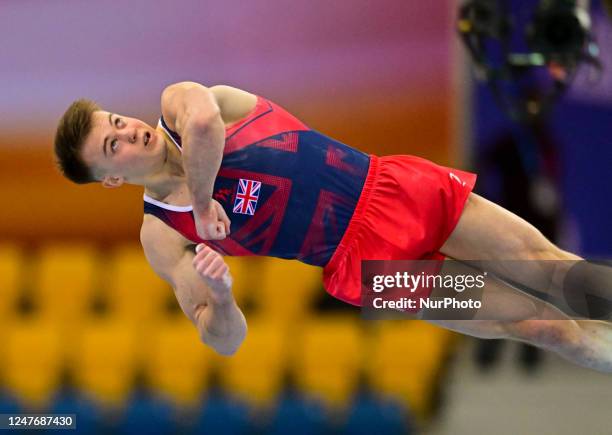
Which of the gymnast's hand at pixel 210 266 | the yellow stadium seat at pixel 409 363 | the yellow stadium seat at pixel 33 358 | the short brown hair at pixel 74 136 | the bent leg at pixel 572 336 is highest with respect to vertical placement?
the short brown hair at pixel 74 136

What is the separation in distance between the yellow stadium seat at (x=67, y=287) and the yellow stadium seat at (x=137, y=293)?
227 mm

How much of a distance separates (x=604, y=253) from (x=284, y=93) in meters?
3.53

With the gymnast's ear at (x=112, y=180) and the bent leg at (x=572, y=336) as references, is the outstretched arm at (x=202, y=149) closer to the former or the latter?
the gymnast's ear at (x=112, y=180)

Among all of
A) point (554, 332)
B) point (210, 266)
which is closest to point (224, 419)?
point (554, 332)

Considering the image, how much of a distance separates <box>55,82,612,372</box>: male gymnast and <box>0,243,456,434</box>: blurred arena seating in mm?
2878

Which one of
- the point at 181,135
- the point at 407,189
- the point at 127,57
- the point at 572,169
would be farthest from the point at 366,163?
the point at 127,57

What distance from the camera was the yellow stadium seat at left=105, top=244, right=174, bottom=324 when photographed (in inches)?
356

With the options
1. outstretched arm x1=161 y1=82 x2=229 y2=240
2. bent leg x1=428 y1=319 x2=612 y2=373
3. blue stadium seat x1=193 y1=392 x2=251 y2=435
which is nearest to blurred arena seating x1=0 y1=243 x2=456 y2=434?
blue stadium seat x1=193 y1=392 x2=251 y2=435

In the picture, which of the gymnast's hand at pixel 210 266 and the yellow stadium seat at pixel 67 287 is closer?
the gymnast's hand at pixel 210 266

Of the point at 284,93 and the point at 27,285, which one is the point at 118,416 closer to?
the point at 27,285

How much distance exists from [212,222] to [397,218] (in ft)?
3.23

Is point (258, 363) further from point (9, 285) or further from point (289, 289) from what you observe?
point (9, 285)

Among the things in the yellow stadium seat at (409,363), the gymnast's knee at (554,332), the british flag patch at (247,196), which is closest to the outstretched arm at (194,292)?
the british flag patch at (247,196)

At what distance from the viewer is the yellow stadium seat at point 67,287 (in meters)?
9.25
